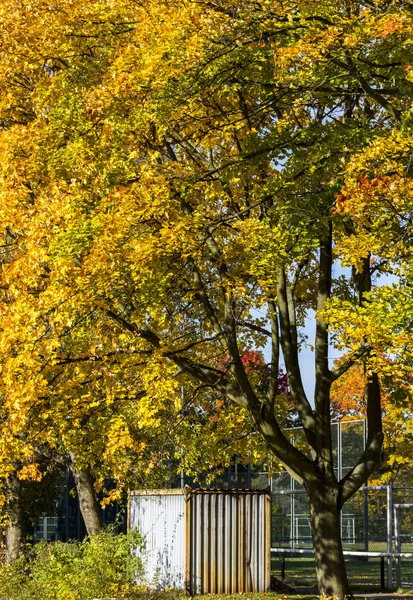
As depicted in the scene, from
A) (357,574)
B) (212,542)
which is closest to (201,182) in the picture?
(212,542)

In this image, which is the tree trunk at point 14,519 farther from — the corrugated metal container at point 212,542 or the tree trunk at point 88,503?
the corrugated metal container at point 212,542

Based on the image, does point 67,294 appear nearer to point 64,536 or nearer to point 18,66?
point 18,66

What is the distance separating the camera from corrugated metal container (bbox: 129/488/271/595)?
18.0 meters

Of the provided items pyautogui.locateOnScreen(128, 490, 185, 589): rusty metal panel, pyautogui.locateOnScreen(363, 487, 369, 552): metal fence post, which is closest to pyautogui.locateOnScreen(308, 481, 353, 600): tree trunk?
pyautogui.locateOnScreen(128, 490, 185, 589): rusty metal panel

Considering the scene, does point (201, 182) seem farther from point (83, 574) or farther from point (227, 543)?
point (227, 543)

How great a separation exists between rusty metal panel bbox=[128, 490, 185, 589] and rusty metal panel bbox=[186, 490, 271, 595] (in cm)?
28

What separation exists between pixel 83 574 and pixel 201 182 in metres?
6.52

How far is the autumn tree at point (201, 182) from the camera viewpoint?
481 inches

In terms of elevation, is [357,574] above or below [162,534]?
below

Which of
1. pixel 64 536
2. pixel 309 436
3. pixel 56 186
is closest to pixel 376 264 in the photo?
pixel 309 436

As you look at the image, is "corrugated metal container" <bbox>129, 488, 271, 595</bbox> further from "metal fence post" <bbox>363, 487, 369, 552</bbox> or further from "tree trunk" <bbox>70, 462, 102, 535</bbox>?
"metal fence post" <bbox>363, 487, 369, 552</bbox>

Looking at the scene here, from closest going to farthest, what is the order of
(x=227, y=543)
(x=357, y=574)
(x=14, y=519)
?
(x=227, y=543) → (x=14, y=519) → (x=357, y=574)

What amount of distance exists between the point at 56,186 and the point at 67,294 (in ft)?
6.29

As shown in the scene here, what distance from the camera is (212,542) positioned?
18.2m
